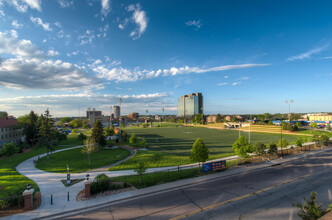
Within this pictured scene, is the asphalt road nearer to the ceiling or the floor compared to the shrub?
nearer to the ceiling

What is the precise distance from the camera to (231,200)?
12203 mm

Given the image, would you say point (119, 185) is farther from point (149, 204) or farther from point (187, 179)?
point (187, 179)

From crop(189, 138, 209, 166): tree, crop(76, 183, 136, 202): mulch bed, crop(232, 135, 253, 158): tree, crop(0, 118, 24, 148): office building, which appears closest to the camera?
crop(76, 183, 136, 202): mulch bed

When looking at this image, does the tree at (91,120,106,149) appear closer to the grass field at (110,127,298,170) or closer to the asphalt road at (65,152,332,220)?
the grass field at (110,127,298,170)

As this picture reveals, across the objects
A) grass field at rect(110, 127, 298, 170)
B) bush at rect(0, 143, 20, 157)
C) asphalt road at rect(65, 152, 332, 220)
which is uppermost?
asphalt road at rect(65, 152, 332, 220)

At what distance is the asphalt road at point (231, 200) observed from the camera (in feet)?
34.6

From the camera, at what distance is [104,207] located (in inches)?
467

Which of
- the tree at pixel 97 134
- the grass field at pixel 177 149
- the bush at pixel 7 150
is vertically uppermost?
the tree at pixel 97 134

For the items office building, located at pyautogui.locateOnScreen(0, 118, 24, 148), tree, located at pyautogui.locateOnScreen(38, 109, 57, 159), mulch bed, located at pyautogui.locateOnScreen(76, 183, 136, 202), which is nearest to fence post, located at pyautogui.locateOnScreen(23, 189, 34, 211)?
mulch bed, located at pyautogui.locateOnScreen(76, 183, 136, 202)

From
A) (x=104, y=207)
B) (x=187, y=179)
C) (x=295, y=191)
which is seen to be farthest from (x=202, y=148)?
(x=104, y=207)

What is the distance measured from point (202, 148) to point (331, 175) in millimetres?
14814

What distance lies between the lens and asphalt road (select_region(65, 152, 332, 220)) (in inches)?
415

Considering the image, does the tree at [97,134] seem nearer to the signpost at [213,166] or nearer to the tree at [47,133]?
the tree at [47,133]

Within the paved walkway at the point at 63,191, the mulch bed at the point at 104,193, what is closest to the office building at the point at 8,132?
the paved walkway at the point at 63,191
